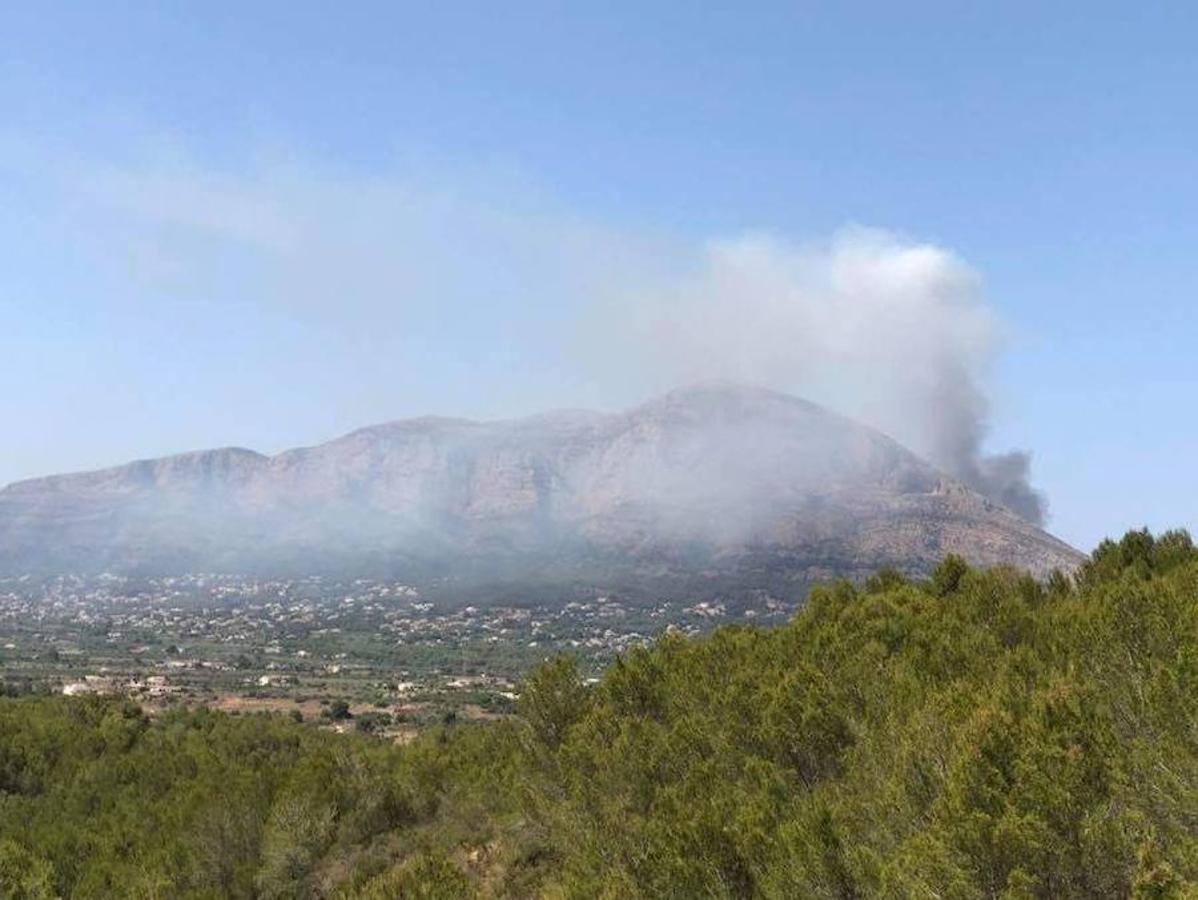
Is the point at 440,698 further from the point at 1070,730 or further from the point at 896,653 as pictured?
the point at 1070,730

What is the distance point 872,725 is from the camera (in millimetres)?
28344

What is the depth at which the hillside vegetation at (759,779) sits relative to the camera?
17.5 meters

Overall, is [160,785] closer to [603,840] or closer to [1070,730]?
[603,840]

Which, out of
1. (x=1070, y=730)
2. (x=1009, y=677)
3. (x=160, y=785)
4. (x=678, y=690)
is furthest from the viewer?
(x=160, y=785)

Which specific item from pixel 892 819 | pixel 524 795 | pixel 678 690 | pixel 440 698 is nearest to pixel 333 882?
pixel 524 795

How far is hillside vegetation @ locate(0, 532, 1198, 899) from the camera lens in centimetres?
1748

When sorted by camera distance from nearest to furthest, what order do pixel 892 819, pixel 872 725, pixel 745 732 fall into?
1. pixel 892 819
2. pixel 872 725
3. pixel 745 732

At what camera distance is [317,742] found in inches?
2756

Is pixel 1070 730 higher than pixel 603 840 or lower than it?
higher

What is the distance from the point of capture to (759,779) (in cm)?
2762

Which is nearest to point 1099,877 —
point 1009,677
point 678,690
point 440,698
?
point 1009,677

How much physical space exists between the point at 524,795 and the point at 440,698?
103562mm

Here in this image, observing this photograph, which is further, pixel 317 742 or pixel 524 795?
pixel 317 742

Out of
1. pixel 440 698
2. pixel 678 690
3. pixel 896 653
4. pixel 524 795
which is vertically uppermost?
pixel 896 653
